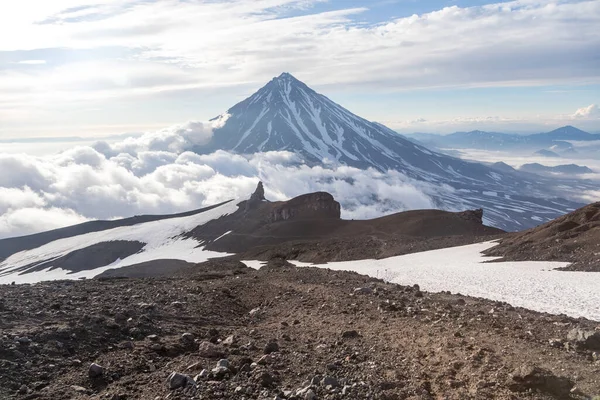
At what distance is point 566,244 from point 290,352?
2339cm

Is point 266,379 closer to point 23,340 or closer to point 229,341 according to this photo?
point 229,341

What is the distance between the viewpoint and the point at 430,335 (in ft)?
31.5

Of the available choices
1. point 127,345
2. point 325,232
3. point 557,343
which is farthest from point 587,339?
point 325,232

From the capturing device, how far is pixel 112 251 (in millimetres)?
80188

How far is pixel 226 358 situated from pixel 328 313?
14.9 feet

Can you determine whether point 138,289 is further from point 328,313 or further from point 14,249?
point 14,249

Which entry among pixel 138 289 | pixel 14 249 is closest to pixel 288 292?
pixel 138 289

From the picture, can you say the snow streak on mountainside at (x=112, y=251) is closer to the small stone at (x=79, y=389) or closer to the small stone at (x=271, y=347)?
the small stone at (x=271, y=347)

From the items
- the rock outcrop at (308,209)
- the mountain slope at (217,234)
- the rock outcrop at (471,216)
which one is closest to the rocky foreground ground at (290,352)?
the mountain slope at (217,234)

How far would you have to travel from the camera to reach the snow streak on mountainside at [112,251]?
70.6 metres

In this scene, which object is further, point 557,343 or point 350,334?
point 350,334

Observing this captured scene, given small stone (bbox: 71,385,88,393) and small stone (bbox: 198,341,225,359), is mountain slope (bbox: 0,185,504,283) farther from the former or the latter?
small stone (bbox: 71,385,88,393)

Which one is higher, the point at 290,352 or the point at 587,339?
the point at 290,352

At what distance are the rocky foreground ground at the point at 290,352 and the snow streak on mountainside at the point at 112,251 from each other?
5083cm
